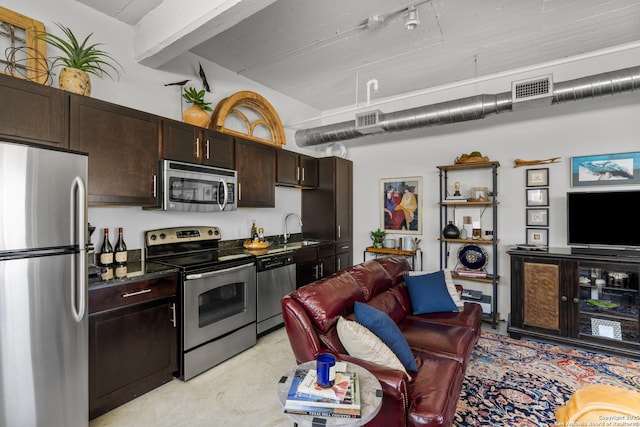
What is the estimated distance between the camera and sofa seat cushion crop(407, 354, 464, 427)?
5.08 feet

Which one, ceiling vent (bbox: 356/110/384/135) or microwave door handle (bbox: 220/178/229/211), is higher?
ceiling vent (bbox: 356/110/384/135)

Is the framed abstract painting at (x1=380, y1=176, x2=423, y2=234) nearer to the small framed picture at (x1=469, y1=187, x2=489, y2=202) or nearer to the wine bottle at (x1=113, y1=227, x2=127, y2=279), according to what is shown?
the small framed picture at (x1=469, y1=187, x2=489, y2=202)

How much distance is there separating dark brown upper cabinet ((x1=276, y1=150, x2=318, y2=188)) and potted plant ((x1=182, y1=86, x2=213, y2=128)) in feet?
3.69

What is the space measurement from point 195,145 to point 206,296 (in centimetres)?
148

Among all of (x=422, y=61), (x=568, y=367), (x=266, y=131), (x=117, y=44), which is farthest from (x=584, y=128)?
(x=117, y=44)

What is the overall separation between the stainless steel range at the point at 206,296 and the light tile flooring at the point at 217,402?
158 mm

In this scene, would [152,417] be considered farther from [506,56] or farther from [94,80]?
[506,56]

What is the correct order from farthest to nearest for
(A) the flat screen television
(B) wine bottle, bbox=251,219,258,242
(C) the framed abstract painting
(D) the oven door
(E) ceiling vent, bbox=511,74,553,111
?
(C) the framed abstract painting → (B) wine bottle, bbox=251,219,258,242 → (A) the flat screen television → (E) ceiling vent, bbox=511,74,553,111 → (D) the oven door

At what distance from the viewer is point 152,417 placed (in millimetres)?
2191

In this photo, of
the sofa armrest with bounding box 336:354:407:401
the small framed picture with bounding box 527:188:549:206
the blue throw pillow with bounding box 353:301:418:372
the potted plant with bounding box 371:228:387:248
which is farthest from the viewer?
the potted plant with bounding box 371:228:387:248

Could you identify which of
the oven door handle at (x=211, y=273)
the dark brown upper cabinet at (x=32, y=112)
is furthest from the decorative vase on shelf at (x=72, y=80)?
the oven door handle at (x=211, y=273)

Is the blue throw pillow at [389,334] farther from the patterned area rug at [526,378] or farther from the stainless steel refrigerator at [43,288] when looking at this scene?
the stainless steel refrigerator at [43,288]

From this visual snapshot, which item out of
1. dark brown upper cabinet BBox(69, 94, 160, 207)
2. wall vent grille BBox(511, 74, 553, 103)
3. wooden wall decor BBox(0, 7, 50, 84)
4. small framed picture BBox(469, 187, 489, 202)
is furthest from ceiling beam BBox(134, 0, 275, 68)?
small framed picture BBox(469, 187, 489, 202)

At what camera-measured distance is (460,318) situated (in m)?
2.81
